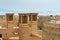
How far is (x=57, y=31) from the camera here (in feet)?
19.1

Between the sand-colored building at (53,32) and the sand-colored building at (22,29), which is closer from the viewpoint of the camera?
the sand-colored building at (53,32)

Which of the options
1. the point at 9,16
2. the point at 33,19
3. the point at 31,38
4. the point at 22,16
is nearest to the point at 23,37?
the point at 31,38

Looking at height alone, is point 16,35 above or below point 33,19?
below

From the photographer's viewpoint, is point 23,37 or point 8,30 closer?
point 23,37

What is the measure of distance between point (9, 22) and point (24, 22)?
75.8 inches

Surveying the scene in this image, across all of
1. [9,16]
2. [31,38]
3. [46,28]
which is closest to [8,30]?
[9,16]

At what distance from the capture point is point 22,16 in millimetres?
11172

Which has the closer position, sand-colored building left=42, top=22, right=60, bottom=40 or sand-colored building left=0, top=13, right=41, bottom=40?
sand-colored building left=42, top=22, right=60, bottom=40

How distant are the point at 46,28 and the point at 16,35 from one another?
5.06 metres

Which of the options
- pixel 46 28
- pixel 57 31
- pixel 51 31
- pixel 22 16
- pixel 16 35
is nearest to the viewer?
pixel 57 31

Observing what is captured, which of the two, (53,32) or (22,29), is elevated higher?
(53,32)

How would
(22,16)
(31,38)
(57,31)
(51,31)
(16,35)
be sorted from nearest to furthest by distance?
1. (57,31)
2. (51,31)
3. (31,38)
4. (22,16)
5. (16,35)

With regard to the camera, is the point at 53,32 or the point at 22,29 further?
the point at 22,29

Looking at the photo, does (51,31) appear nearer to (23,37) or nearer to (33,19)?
(23,37)
